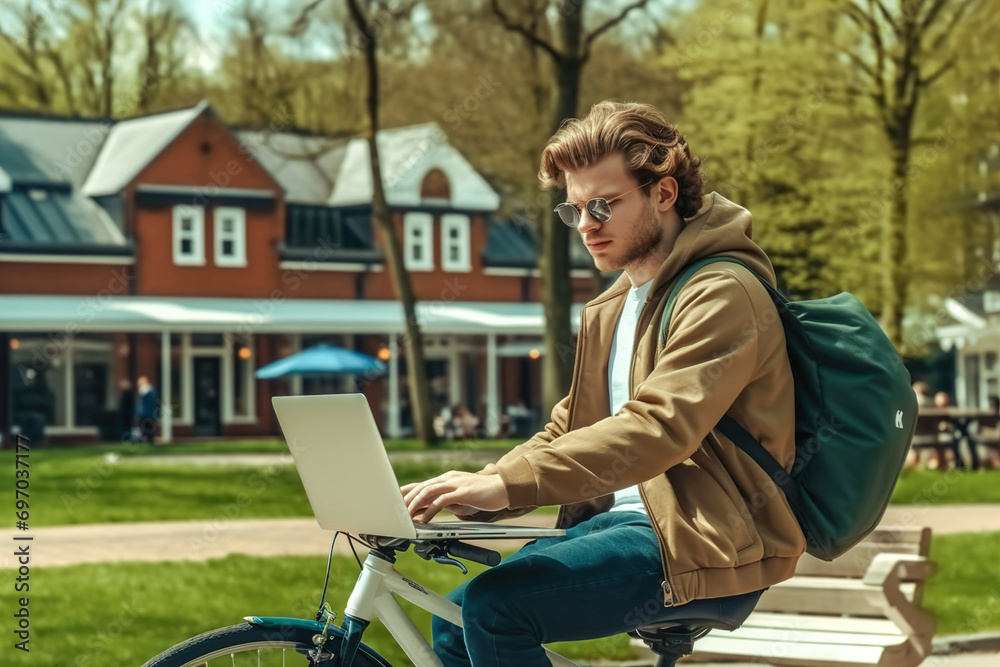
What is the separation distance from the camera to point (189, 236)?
33469 millimetres

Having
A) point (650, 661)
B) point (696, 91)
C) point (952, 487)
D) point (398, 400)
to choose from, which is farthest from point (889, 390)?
point (398, 400)

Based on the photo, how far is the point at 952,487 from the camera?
57.9 ft

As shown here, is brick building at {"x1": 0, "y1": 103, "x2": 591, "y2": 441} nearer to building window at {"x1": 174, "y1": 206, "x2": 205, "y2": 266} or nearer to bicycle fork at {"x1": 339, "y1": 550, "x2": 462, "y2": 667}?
building window at {"x1": 174, "y1": 206, "x2": 205, "y2": 266}

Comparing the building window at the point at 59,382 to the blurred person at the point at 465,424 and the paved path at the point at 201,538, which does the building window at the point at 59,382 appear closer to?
the blurred person at the point at 465,424

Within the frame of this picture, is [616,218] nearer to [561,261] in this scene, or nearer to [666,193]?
[666,193]

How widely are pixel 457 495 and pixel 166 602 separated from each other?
19.8 ft

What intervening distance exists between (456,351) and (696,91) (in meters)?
13.5

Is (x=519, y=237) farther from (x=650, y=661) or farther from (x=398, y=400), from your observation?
(x=650, y=661)

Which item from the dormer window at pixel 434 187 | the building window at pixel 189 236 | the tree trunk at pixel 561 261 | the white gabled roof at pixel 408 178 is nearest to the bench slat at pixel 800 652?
the tree trunk at pixel 561 261

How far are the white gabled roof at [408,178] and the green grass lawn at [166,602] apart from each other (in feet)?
79.2

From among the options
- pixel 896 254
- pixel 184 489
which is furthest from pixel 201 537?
pixel 896 254

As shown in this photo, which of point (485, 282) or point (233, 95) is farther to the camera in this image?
point (485, 282)

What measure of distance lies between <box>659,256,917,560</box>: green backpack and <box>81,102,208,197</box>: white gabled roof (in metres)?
30.7

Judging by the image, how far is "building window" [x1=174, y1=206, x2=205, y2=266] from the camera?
33.2 metres
